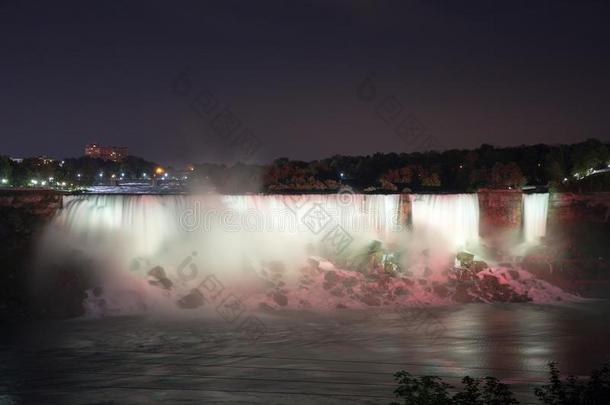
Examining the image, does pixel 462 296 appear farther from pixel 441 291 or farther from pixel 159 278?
pixel 159 278

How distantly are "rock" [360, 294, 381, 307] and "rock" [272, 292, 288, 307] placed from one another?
329 cm

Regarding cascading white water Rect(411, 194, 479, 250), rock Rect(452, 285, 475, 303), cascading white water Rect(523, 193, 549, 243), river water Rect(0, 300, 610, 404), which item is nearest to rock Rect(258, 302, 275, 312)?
river water Rect(0, 300, 610, 404)

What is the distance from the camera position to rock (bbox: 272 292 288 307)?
26.8 metres

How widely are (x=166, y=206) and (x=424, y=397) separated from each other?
25.1 m

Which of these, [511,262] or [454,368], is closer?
[454,368]

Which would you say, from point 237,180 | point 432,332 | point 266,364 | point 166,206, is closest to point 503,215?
point 432,332

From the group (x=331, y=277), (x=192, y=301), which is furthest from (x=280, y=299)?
(x=192, y=301)

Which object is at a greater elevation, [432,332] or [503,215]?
[503,215]

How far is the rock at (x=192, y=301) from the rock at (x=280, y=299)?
3018mm

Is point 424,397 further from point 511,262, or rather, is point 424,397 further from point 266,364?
point 511,262

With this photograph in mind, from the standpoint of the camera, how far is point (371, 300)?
90.3ft

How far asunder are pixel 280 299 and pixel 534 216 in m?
16.3

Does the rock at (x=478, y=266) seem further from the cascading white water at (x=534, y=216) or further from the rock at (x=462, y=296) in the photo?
the cascading white water at (x=534, y=216)

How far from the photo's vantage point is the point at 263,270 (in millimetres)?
30578
